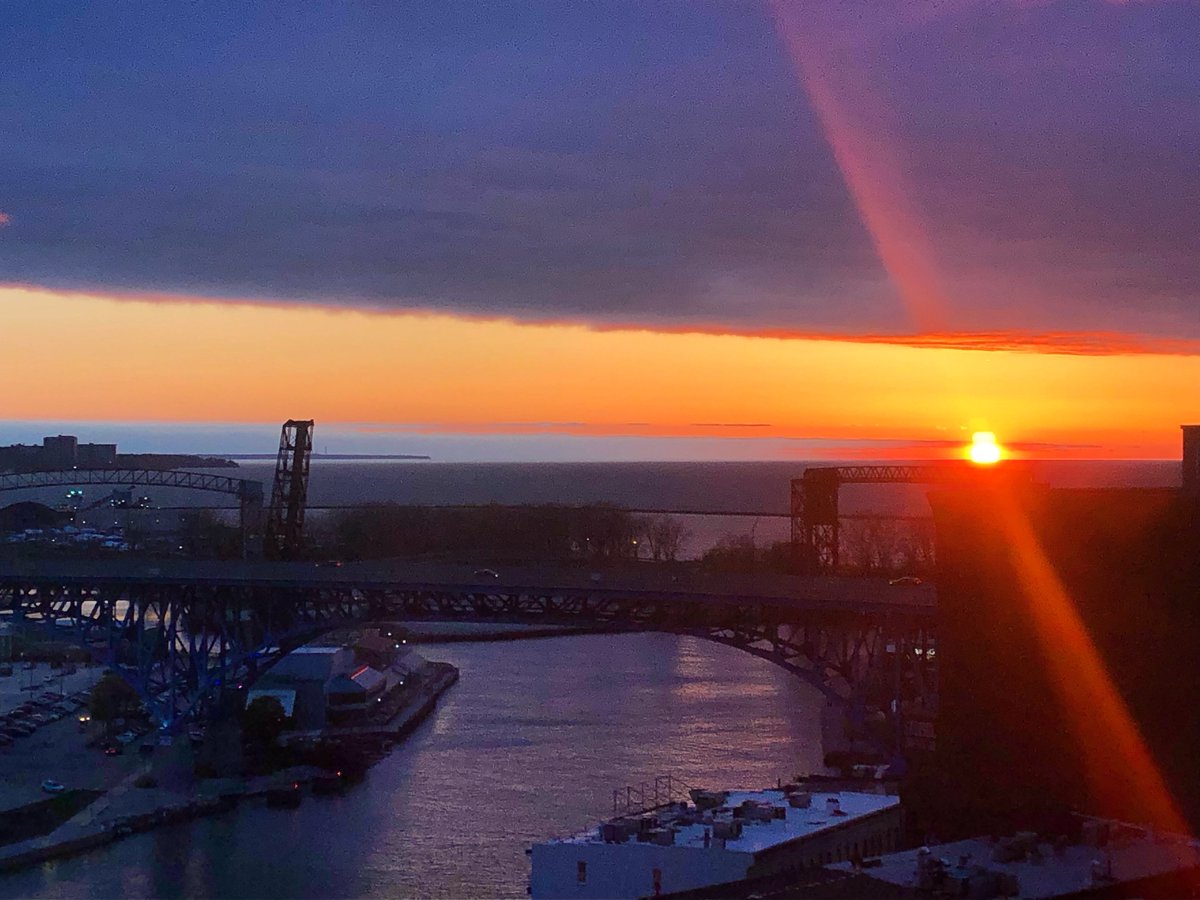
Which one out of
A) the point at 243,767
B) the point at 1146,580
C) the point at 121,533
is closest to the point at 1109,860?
the point at 1146,580

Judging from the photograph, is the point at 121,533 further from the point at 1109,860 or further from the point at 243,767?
the point at 1109,860

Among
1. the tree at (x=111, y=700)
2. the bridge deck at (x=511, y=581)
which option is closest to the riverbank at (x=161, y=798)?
the tree at (x=111, y=700)

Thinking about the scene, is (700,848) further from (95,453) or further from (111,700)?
(95,453)

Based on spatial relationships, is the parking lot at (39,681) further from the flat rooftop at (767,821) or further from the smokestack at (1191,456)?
the smokestack at (1191,456)

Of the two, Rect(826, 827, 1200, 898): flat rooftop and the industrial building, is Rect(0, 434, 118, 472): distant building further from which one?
Rect(826, 827, 1200, 898): flat rooftop

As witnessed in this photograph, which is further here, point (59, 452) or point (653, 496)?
point (653, 496)

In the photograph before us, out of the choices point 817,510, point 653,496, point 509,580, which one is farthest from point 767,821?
point 653,496
